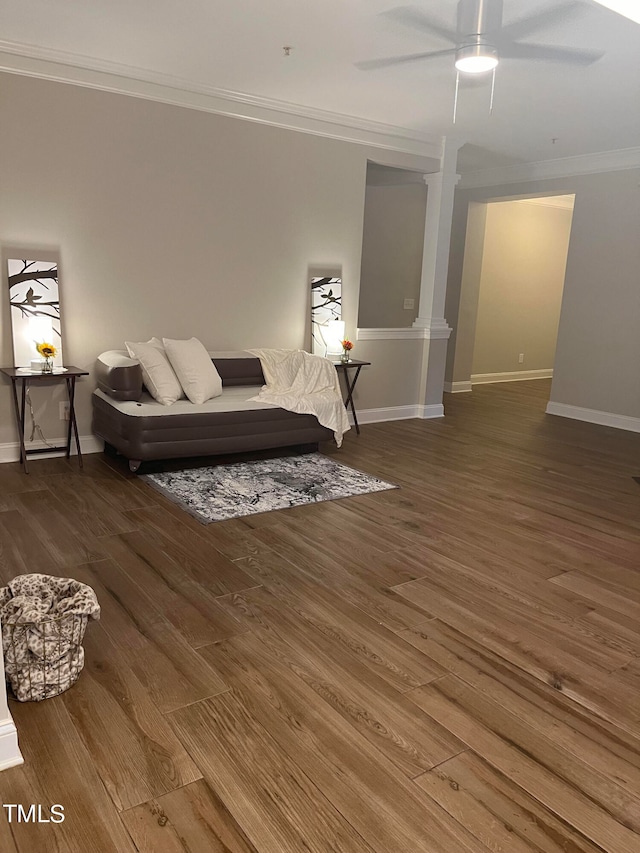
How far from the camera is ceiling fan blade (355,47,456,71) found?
3924 mm

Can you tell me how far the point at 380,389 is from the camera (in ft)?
20.9

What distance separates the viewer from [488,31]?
11.5 ft

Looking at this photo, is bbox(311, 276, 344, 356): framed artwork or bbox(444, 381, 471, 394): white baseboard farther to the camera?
bbox(444, 381, 471, 394): white baseboard

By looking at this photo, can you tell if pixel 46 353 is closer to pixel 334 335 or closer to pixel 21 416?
pixel 21 416

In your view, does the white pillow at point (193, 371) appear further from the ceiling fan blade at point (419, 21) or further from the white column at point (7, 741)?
the white column at point (7, 741)

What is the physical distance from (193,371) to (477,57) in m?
2.56

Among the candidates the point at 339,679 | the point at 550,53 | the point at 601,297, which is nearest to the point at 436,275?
the point at 601,297

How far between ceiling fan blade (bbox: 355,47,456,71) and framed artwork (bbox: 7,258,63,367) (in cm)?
243

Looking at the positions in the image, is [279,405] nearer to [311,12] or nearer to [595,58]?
[311,12]

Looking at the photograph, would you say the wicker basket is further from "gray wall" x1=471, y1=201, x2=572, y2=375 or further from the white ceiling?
"gray wall" x1=471, y1=201, x2=572, y2=375

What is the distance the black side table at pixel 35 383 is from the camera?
4172 millimetres

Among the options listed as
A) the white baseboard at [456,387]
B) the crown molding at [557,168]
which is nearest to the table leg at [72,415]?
the white baseboard at [456,387]

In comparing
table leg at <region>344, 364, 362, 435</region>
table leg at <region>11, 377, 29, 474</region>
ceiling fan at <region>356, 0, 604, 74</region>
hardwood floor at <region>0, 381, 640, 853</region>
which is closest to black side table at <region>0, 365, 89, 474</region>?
table leg at <region>11, 377, 29, 474</region>

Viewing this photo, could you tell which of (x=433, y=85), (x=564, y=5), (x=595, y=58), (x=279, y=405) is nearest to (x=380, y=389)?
(x=279, y=405)
